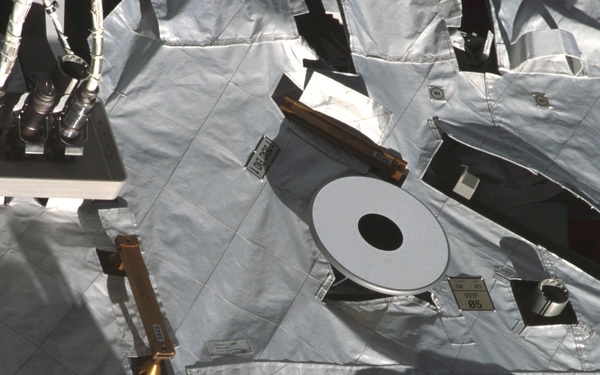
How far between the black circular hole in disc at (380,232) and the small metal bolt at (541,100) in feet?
4.29

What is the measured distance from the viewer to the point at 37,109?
2457 millimetres

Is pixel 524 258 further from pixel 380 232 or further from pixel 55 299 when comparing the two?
pixel 55 299

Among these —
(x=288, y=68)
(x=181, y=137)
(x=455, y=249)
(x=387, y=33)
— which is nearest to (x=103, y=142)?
(x=181, y=137)

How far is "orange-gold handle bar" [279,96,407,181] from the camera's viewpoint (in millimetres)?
3877

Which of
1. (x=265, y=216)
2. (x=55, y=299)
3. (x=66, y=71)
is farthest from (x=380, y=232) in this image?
(x=66, y=71)

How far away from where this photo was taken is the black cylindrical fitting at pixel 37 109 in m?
2.43

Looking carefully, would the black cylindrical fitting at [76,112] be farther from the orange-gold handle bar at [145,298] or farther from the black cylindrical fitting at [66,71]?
the orange-gold handle bar at [145,298]

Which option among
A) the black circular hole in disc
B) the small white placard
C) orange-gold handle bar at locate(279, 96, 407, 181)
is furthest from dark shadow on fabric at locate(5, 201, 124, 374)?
the small white placard

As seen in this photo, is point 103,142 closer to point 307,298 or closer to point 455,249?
point 307,298

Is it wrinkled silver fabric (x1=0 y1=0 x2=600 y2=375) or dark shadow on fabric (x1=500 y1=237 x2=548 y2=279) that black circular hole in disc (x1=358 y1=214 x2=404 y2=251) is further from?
dark shadow on fabric (x1=500 y1=237 x2=548 y2=279)

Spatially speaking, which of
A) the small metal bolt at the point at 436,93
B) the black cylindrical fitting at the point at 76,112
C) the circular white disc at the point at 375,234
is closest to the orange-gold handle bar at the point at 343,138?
the circular white disc at the point at 375,234

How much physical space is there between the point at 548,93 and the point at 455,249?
3.85 feet

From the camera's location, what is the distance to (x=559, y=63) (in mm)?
4566

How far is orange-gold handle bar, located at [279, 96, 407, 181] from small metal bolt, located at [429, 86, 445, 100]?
499 millimetres
